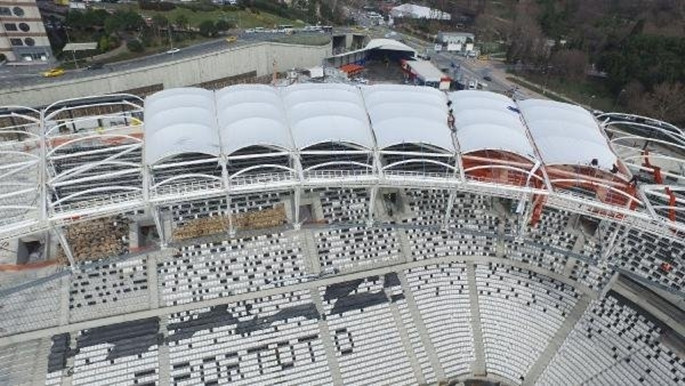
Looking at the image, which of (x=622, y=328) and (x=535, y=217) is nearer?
(x=622, y=328)

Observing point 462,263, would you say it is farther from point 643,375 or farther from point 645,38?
point 645,38

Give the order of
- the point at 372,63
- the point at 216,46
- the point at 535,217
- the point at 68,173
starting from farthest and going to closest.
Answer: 1. the point at 372,63
2. the point at 216,46
3. the point at 535,217
4. the point at 68,173

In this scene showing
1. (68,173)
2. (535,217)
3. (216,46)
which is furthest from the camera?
(216,46)

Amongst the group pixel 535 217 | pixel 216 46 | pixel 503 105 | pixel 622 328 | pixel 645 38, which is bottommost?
pixel 622 328

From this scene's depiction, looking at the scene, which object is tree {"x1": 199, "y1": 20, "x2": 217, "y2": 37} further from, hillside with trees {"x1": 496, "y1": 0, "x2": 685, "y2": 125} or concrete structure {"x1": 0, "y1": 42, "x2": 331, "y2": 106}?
hillside with trees {"x1": 496, "y1": 0, "x2": 685, "y2": 125}

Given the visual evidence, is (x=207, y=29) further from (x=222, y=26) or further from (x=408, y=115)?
(x=408, y=115)

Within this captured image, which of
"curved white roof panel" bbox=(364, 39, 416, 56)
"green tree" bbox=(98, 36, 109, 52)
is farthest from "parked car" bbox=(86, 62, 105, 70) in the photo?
"curved white roof panel" bbox=(364, 39, 416, 56)

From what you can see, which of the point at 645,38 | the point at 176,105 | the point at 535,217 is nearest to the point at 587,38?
the point at 645,38
